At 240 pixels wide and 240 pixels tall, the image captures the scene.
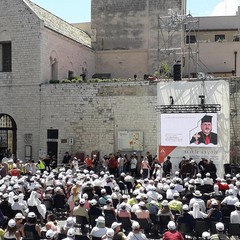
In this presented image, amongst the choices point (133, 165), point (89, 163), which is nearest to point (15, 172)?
point (89, 163)

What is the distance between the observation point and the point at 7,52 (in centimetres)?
3178

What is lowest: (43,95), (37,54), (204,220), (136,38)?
(204,220)

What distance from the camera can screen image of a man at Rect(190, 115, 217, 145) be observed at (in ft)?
79.0

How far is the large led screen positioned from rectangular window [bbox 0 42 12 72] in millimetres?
12073

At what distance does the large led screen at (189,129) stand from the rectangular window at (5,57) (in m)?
12.1

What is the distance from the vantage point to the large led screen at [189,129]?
79.0 ft

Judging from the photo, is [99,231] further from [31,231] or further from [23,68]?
[23,68]

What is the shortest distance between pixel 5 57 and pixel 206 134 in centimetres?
1478

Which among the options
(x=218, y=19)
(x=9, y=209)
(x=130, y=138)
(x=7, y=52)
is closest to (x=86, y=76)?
(x=7, y=52)

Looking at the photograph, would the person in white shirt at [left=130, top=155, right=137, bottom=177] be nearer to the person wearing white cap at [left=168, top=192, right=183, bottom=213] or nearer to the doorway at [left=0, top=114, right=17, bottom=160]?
the doorway at [left=0, top=114, right=17, bottom=160]

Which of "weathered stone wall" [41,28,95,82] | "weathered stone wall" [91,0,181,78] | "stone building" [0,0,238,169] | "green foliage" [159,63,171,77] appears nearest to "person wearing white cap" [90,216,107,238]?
"stone building" [0,0,238,169]

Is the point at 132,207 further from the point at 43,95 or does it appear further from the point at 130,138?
the point at 43,95

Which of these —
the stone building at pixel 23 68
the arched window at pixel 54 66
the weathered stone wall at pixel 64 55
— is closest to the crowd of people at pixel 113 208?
the stone building at pixel 23 68

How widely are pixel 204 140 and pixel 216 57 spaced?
16019 mm
